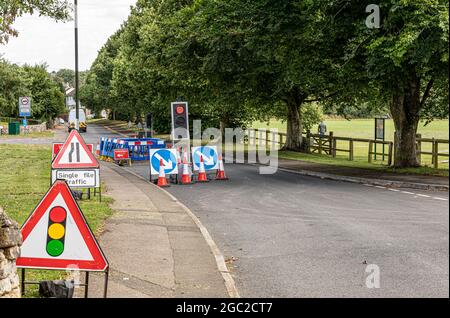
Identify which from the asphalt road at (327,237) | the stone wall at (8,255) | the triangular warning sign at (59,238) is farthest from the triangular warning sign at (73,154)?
the stone wall at (8,255)

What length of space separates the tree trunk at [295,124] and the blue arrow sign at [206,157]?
1619 cm

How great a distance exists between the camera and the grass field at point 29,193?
11.4 metres

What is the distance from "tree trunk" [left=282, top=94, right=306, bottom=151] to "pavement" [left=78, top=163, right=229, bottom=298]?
931 inches

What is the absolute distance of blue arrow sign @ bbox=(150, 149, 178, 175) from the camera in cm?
2111

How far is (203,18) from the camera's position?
996 inches

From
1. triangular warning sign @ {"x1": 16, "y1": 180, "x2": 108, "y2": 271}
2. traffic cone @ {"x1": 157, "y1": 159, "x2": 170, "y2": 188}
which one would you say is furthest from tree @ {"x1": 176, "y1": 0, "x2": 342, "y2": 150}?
triangular warning sign @ {"x1": 16, "y1": 180, "x2": 108, "y2": 271}

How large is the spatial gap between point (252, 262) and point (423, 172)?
15.2 m

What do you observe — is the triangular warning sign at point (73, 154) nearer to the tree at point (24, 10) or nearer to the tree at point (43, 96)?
the tree at point (24, 10)

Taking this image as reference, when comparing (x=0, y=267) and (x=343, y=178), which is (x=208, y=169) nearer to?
(x=343, y=178)

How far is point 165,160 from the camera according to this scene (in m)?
21.3

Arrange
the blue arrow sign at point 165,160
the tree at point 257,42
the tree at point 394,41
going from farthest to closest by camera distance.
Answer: the blue arrow sign at point 165,160
the tree at point 257,42
the tree at point 394,41

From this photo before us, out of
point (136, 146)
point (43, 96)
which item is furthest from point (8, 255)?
point (43, 96)

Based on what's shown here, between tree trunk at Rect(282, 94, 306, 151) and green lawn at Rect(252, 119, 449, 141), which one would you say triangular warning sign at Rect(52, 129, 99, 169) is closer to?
Result: green lawn at Rect(252, 119, 449, 141)
